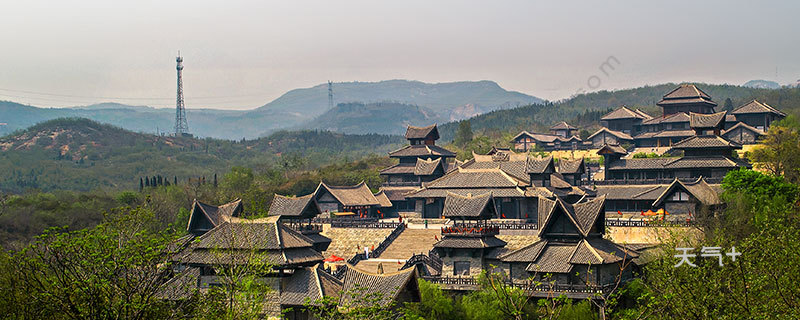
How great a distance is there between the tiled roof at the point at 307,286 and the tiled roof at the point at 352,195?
26641 millimetres

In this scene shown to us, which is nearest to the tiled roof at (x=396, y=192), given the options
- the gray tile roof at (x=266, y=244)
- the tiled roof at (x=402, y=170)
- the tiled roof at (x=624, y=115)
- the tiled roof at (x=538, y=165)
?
the tiled roof at (x=402, y=170)

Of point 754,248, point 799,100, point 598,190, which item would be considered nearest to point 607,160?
point 598,190

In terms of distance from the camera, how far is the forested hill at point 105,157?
13650 centimetres

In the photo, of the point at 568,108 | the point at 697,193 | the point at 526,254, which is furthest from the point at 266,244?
the point at 568,108

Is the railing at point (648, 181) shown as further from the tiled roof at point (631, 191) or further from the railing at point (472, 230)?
the railing at point (472, 230)

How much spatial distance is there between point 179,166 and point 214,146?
31518 millimetres

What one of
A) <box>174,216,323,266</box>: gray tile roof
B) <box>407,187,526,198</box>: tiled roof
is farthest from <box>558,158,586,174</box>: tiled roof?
<box>174,216,323,266</box>: gray tile roof

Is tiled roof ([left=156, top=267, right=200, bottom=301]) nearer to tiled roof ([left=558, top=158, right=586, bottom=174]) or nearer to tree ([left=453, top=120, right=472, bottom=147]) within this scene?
tiled roof ([left=558, top=158, right=586, bottom=174])

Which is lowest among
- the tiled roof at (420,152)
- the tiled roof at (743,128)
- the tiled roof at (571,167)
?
the tiled roof at (571,167)

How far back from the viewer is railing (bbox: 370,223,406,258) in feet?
178

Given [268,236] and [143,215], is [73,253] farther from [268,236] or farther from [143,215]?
[268,236]

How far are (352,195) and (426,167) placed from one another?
9512mm

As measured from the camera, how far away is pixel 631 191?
6372 cm

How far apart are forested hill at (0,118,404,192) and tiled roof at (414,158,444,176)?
124ft
